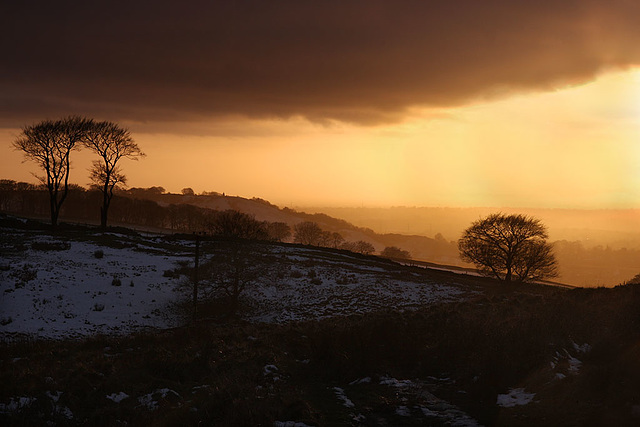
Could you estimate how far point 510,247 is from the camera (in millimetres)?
66250

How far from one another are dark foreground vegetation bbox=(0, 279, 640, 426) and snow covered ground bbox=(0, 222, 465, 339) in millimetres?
10795

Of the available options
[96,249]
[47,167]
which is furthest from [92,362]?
[47,167]

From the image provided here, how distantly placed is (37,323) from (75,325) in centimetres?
232

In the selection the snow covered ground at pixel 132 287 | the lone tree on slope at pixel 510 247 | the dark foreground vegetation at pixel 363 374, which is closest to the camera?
the dark foreground vegetation at pixel 363 374

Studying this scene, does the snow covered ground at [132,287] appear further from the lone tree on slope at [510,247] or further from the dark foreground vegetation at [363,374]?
the lone tree on slope at [510,247]

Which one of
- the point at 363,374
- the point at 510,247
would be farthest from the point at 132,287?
the point at 510,247

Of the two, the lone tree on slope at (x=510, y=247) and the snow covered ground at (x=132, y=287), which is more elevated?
the lone tree on slope at (x=510, y=247)

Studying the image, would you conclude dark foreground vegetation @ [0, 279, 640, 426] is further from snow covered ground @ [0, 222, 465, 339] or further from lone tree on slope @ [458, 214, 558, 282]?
lone tree on slope @ [458, 214, 558, 282]

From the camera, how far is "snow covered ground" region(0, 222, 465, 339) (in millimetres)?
31047

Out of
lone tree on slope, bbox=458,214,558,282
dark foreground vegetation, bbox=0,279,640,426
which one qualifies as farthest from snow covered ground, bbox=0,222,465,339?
lone tree on slope, bbox=458,214,558,282

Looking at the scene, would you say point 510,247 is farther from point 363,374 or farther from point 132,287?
point 363,374

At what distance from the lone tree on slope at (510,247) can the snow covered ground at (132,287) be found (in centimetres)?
1576

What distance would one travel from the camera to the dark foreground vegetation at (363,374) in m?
11.2

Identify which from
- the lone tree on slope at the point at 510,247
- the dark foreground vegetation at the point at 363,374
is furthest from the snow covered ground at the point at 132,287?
the lone tree on slope at the point at 510,247
